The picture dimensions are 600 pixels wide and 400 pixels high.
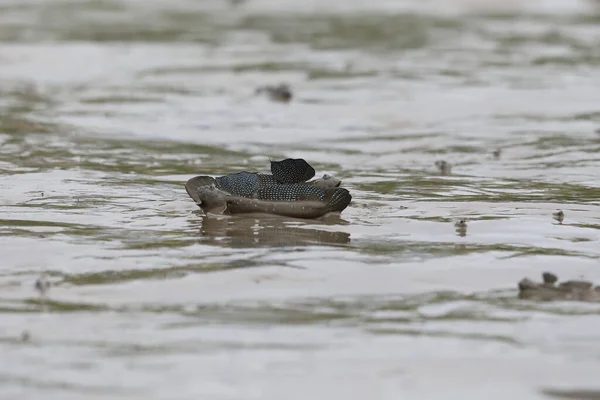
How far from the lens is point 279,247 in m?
5.95

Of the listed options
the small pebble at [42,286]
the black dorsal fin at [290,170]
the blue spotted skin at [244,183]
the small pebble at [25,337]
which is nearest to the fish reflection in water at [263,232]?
the blue spotted skin at [244,183]

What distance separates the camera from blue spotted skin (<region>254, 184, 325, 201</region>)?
666 cm

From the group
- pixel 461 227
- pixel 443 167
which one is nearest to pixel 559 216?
pixel 461 227

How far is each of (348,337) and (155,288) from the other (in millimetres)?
1019

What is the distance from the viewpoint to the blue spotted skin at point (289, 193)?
21.9 feet

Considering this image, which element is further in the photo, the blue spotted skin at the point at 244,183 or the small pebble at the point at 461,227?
the blue spotted skin at the point at 244,183

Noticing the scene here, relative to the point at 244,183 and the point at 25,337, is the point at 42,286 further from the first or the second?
the point at 244,183

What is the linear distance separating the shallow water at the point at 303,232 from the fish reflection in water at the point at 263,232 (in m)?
0.03

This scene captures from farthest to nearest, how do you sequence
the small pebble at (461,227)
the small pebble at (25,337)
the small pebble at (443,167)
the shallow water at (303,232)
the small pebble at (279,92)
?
the small pebble at (279,92), the small pebble at (443,167), the small pebble at (461,227), the small pebble at (25,337), the shallow water at (303,232)

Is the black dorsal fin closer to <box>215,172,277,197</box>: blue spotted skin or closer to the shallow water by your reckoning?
<box>215,172,277,197</box>: blue spotted skin

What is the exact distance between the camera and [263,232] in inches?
248

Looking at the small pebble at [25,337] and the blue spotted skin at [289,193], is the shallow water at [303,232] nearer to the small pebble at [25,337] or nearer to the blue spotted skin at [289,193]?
the small pebble at [25,337]

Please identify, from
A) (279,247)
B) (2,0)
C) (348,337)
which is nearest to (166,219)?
(279,247)

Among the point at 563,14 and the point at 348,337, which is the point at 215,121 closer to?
the point at 348,337
